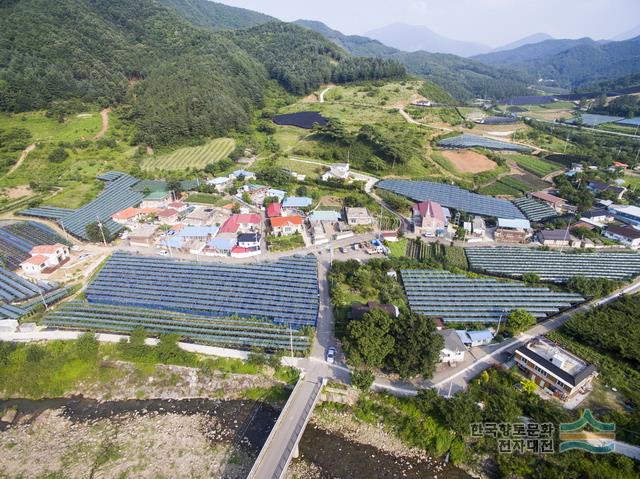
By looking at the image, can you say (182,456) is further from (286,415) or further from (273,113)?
(273,113)

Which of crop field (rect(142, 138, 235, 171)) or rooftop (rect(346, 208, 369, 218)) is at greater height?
crop field (rect(142, 138, 235, 171))

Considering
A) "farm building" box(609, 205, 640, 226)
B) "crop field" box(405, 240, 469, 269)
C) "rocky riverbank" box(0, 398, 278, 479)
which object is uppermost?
"farm building" box(609, 205, 640, 226)

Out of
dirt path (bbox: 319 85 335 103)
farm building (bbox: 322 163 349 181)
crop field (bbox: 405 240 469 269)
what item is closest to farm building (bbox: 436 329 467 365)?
crop field (bbox: 405 240 469 269)

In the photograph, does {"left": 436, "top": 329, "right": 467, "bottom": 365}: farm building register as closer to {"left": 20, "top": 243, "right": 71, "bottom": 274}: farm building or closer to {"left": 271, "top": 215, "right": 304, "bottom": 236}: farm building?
{"left": 271, "top": 215, "right": 304, "bottom": 236}: farm building

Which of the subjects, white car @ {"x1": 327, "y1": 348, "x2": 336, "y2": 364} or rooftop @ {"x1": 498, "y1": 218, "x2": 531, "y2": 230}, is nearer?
white car @ {"x1": 327, "y1": 348, "x2": 336, "y2": 364}

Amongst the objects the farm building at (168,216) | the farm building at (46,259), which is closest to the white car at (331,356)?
the farm building at (168,216)

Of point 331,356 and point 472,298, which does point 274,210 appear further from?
point 472,298

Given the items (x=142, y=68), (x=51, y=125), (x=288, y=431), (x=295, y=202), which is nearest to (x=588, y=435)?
(x=288, y=431)

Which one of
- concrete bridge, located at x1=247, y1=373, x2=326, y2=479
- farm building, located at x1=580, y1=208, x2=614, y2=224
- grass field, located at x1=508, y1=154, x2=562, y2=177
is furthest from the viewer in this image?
grass field, located at x1=508, y1=154, x2=562, y2=177
